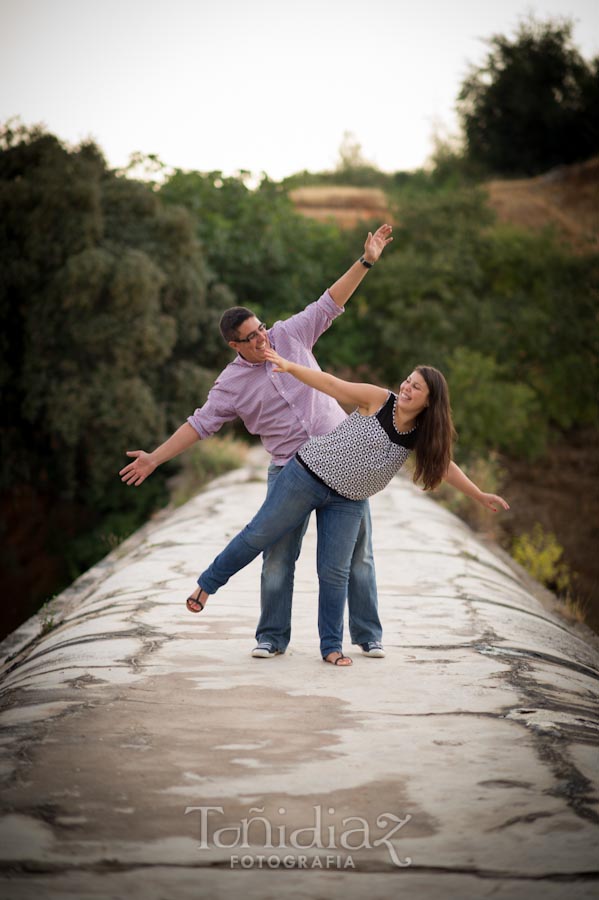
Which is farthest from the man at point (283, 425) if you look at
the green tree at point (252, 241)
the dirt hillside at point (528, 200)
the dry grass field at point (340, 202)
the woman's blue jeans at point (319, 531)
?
the dry grass field at point (340, 202)

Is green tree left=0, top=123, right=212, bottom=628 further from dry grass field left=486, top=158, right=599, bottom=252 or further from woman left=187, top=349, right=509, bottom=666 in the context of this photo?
dry grass field left=486, top=158, right=599, bottom=252

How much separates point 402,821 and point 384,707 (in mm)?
908

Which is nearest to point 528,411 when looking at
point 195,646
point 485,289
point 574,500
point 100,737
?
point 574,500

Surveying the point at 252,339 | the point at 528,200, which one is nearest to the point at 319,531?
the point at 252,339

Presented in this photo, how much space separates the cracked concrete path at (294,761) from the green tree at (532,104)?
30.5 m

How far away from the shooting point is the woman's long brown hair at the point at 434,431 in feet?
13.3

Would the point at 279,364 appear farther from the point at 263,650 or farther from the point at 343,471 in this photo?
the point at 263,650

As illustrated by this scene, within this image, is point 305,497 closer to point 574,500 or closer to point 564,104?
point 574,500

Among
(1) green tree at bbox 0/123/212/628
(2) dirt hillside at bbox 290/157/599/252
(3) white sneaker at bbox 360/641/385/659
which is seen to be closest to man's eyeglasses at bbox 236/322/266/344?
(3) white sneaker at bbox 360/641/385/659

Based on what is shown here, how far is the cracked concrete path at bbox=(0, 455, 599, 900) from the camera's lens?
8.09ft

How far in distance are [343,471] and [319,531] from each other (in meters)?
0.35

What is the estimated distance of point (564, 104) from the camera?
3262 cm

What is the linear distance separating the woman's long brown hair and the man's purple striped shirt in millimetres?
509

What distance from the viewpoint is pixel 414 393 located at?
3.99m
